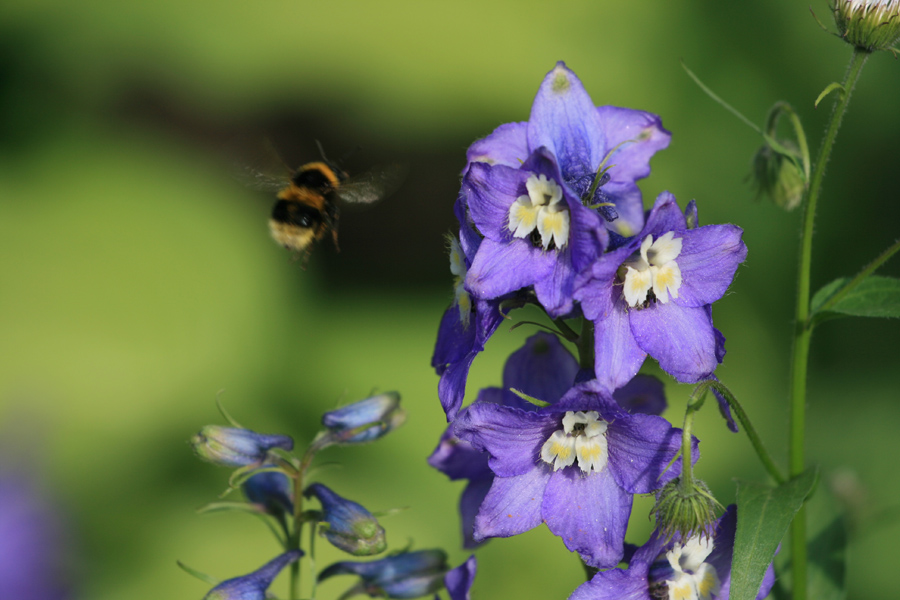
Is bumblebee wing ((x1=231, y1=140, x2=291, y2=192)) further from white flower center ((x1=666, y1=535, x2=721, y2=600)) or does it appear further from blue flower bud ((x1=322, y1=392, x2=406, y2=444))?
white flower center ((x1=666, y1=535, x2=721, y2=600))

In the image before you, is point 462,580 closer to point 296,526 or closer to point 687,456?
point 296,526

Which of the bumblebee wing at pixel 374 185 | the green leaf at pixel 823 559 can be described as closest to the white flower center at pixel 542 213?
the bumblebee wing at pixel 374 185

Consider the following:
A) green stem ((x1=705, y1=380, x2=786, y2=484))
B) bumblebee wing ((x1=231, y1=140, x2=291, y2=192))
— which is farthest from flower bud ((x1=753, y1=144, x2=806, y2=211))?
bumblebee wing ((x1=231, y1=140, x2=291, y2=192))

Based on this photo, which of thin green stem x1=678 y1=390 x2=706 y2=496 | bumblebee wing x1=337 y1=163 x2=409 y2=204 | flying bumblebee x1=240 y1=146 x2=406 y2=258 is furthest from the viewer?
flying bumblebee x1=240 y1=146 x2=406 y2=258

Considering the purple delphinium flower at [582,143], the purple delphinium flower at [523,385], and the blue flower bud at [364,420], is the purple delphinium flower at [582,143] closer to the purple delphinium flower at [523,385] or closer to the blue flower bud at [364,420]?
the purple delphinium flower at [523,385]

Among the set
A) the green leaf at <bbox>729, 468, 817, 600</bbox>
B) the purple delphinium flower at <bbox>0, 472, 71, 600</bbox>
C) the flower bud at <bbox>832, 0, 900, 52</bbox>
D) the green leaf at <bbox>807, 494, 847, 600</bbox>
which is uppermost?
the flower bud at <bbox>832, 0, 900, 52</bbox>

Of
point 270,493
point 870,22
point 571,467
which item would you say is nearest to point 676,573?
point 571,467
